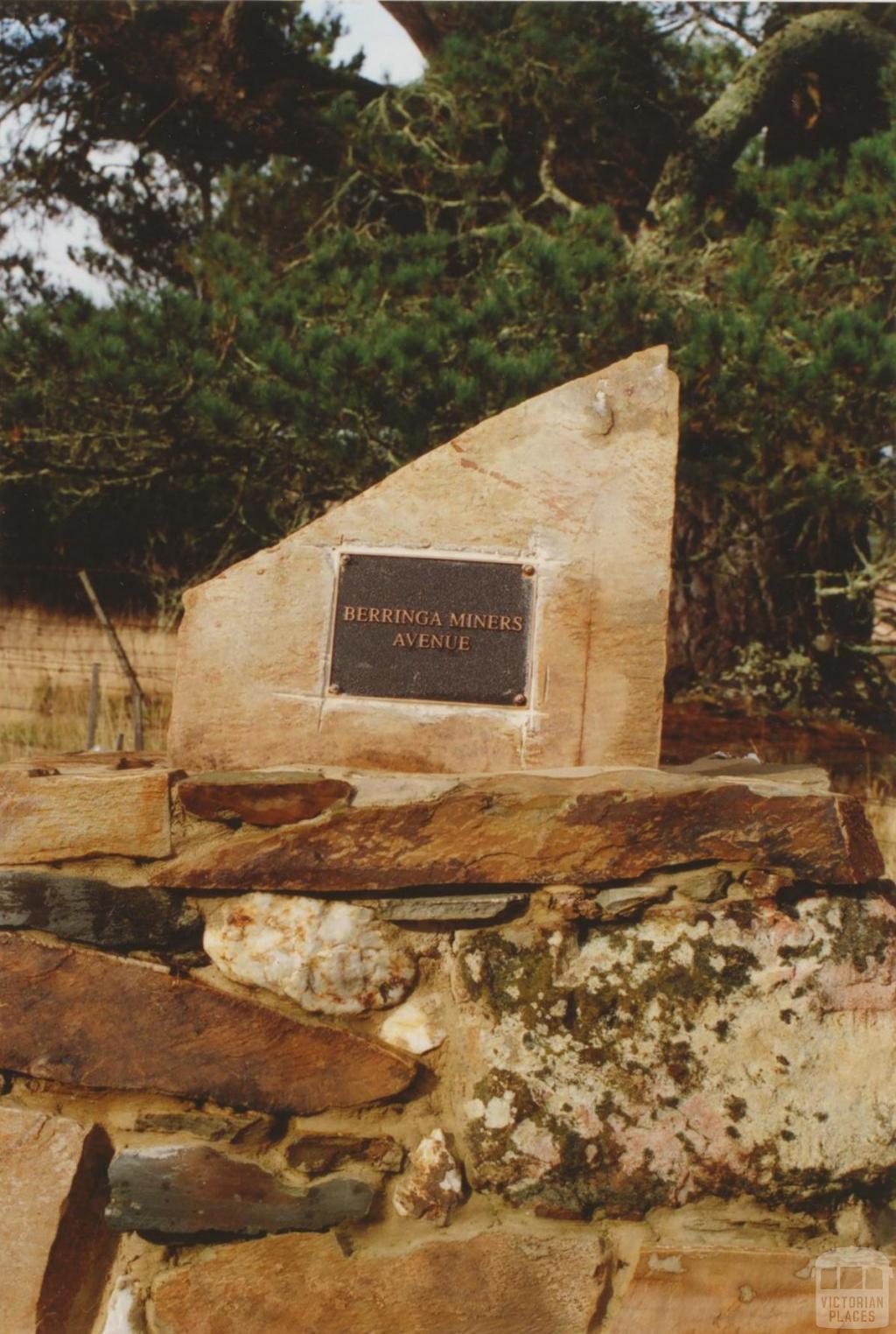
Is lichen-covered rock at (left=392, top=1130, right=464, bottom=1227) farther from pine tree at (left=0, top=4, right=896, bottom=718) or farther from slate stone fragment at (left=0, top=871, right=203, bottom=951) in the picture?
pine tree at (left=0, top=4, right=896, bottom=718)

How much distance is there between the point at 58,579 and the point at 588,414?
5.78 m

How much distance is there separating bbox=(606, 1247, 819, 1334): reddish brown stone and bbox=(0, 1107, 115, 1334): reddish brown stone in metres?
0.96

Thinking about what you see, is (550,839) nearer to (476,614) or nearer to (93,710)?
(476,614)

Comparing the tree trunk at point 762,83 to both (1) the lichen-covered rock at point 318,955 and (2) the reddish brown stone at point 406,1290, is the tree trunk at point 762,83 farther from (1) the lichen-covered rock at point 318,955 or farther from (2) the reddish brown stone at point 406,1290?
(2) the reddish brown stone at point 406,1290

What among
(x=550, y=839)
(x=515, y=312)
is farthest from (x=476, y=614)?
(x=515, y=312)

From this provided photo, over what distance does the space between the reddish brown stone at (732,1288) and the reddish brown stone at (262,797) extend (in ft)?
3.12

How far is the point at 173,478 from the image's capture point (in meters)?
6.37

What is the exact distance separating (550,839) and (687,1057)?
435 mm

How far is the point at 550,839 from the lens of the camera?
2059 mm

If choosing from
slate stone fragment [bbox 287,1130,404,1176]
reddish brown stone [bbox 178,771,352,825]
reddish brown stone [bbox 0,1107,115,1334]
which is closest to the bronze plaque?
reddish brown stone [bbox 178,771,352,825]

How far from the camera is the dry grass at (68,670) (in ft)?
22.1

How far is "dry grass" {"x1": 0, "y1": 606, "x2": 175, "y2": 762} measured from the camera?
6.75 metres

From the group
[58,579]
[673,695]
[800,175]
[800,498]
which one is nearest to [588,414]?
[800,498]

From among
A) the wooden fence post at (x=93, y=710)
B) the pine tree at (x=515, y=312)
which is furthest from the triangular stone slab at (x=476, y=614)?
the wooden fence post at (x=93, y=710)
